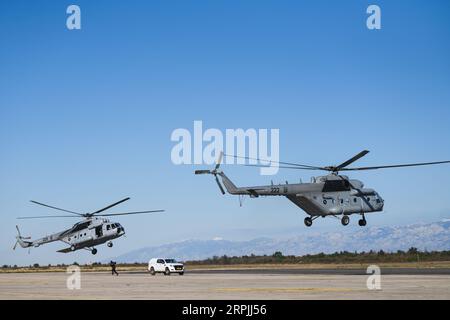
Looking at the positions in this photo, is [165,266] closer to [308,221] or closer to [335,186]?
[308,221]

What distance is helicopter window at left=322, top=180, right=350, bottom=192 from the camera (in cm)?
6253

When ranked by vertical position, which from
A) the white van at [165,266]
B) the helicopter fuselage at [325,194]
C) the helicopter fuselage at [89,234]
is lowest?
the white van at [165,266]

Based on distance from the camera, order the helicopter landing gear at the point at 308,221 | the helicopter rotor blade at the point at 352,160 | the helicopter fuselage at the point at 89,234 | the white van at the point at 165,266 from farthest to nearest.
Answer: the helicopter fuselage at the point at 89,234 < the white van at the point at 165,266 < the helicopter landing gear at the point at 308,221 < the helicopter rotor blade at the point at 352,160

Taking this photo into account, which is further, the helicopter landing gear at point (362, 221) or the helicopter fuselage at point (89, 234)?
the helicopter fuselage at point (89, 234)

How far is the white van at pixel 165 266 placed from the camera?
64438 mm

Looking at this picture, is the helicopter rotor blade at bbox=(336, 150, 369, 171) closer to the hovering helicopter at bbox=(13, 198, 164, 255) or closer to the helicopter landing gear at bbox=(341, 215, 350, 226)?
the helicopter landing gear at bbox=(341, 215, 350, 226)

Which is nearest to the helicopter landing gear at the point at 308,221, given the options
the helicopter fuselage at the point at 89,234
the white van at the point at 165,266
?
the white van at the point at 165,266

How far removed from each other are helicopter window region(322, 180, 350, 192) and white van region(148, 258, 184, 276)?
14484 mm

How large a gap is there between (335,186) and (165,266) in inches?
653

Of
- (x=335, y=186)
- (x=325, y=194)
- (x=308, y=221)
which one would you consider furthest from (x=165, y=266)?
(x=335, y=186)

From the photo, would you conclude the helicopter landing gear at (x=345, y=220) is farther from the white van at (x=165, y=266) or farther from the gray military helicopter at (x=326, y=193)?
the white van at (x=165, y=266)
